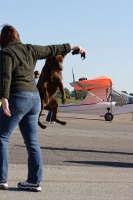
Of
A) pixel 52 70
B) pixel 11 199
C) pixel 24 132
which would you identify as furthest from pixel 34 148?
pixel 52 70

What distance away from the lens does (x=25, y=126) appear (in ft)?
20.9

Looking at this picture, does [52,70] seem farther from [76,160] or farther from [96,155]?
[96,155]

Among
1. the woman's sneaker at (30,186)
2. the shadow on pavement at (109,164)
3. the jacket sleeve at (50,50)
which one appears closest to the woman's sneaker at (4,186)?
the woman's sneaker at (30,186)

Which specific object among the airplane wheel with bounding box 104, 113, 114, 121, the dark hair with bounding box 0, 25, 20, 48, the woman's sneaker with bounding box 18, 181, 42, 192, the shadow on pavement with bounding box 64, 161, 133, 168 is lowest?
the airplane wheel with bounding box 104, 113, 114, 121

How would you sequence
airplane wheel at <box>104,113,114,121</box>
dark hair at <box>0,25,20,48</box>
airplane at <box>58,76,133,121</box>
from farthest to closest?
airplane at <box>58,76,133,121</box>, airplane wheel at <box>104,113,114,121</box>, dark hair at <box>0,25,20,48</box>

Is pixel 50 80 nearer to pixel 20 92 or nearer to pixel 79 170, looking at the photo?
pixel 20 92

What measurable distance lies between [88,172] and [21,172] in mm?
1051

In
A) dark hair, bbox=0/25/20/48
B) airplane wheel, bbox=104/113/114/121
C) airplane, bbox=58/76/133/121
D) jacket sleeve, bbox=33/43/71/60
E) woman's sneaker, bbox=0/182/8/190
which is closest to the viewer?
dark hair, bbox=0/25/20/48

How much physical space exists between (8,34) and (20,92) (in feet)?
2.21

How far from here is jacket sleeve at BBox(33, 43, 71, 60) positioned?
6250 millimetres

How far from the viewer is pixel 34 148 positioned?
642 cm

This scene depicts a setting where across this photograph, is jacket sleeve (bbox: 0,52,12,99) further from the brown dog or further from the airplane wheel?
the airplane wheel

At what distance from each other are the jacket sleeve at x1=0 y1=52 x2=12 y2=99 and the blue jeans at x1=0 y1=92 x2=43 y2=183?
0.27 m

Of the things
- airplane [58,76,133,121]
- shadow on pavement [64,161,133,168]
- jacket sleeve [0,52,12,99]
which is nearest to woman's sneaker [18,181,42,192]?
jacket sleeve [0,52,12,99]
